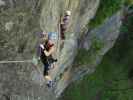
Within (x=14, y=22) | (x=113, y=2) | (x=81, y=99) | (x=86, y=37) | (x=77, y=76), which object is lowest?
(x=81, y=99)

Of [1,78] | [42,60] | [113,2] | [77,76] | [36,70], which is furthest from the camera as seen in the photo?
[77,76]

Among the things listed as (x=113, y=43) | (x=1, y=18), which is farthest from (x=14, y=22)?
(x=113, y=43)

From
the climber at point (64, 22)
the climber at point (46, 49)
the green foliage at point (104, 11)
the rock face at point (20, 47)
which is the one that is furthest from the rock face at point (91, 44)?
the rock face at point (20, 47)

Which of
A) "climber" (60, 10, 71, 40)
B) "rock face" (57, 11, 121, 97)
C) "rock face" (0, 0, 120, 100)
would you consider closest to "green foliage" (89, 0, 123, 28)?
"rock face" (57, 11, 121, 97)

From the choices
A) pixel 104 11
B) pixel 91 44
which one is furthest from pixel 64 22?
pixel 91 44

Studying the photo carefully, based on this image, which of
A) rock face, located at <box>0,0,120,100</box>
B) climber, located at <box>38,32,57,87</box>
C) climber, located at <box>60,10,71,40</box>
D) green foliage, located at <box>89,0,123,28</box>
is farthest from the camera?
green foliage, located at <box>89,0,123,28</box>

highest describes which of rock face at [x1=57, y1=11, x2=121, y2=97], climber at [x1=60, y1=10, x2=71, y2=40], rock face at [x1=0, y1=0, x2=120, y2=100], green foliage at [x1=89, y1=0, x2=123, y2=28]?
rock face at [x1=0, y1=0, x2=120, y2=100]

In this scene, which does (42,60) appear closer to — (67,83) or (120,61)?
(67,83)

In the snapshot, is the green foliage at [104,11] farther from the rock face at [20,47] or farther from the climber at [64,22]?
the rock face at [20,47]

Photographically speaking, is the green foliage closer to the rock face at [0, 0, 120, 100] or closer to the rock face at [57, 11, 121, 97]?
the rock face at [57, 11, 121, 97]
